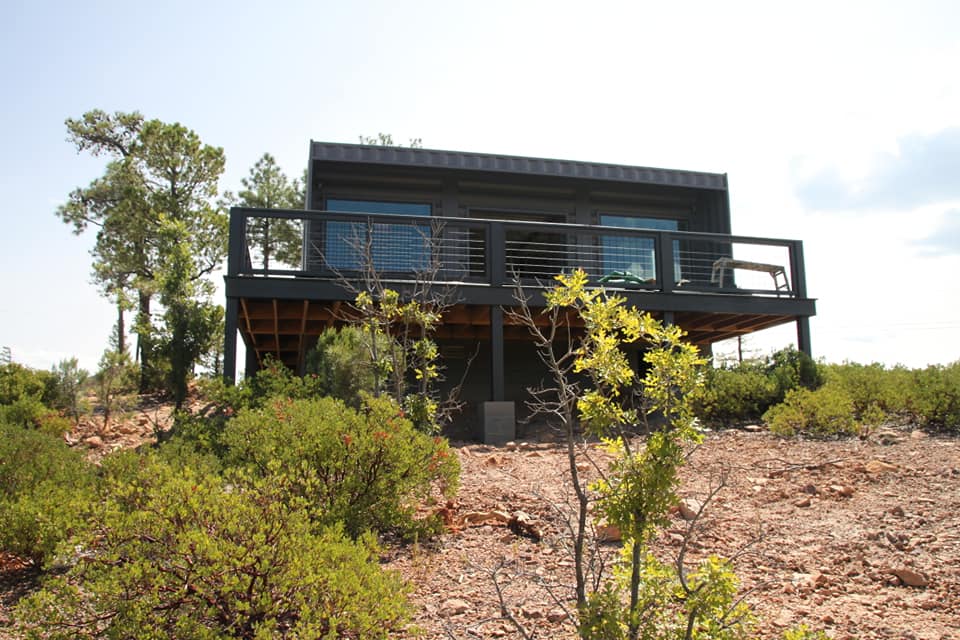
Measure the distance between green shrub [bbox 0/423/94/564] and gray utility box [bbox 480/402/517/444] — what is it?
508 centimetres

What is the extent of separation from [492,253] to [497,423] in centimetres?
253

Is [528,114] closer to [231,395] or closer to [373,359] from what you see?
[373,359]

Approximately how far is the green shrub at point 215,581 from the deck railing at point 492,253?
503 cm

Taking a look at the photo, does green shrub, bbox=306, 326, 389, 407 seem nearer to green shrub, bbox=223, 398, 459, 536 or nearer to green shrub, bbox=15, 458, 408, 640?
green shrub, bbox=223, 398, 459, 536

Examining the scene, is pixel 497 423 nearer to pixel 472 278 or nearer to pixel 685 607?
pixel 472 278

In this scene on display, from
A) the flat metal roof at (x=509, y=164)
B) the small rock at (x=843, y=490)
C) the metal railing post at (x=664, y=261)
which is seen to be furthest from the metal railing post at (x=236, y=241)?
the small rock at (x=843, y=490)

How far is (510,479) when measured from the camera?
6.27 m

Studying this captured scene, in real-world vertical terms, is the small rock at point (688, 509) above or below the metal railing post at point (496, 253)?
below

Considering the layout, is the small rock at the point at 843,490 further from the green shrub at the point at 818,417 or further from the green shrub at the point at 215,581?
the green shrub at the point at 215,581

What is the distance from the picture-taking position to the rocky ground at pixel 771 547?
3299 millimetres

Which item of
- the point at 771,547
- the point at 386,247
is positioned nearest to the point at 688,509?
the point at 771,547

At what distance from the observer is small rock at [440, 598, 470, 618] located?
3.35m

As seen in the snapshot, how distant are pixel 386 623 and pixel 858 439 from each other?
22.0 feet

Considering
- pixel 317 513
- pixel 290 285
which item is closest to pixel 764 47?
pixel 317 513
